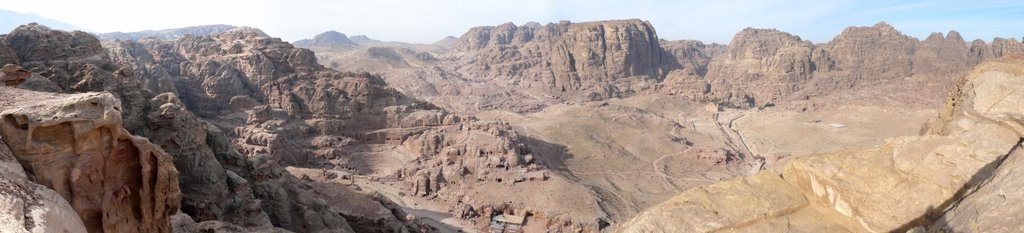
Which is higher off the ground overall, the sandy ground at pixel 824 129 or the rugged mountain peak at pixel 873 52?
the rugged mountain peak at pixel 873 52

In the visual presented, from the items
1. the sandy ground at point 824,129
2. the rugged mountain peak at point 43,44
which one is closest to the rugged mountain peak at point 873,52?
the sandy ground at point 824,129

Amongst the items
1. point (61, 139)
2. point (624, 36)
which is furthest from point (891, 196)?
point (624, 36)

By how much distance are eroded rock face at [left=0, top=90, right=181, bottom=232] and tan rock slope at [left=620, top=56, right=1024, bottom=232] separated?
47.1ft

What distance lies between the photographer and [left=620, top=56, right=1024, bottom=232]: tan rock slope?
35.0 feet

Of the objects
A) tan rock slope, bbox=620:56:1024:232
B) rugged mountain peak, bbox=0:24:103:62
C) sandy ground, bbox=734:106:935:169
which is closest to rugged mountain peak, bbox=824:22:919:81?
sandy ground, bbox=734:106:935:169

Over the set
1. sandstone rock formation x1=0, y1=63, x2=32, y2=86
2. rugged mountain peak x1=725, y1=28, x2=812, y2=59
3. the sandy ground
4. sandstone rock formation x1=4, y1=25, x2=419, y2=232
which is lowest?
the sandy ground

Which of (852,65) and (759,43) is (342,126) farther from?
(759,43)

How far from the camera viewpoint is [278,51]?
224ft

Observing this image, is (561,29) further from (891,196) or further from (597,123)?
(891,196)

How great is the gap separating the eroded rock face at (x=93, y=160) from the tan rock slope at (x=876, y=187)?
14.4 metres

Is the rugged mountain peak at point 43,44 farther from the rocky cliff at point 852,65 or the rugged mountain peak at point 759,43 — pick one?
the rugged mountain peak at point 759,43

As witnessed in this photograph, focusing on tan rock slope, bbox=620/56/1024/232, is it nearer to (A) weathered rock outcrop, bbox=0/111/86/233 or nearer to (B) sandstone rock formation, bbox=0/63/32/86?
(A) weathered rock outcrop, bbox=0/111/86/233

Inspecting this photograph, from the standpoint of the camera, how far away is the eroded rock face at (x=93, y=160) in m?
13.1

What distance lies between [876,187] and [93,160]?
19997 millimetres
